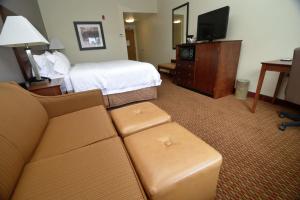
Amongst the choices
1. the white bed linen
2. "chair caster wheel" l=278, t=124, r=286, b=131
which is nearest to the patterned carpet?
"chair caster wheel" l=278, t=124, r=286, b=131

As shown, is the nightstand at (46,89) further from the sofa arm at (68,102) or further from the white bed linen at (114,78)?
the white bed linen at (114,78)

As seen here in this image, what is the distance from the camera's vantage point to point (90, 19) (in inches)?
167

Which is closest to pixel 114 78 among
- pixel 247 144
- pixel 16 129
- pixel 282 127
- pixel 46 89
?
pixel 46 89

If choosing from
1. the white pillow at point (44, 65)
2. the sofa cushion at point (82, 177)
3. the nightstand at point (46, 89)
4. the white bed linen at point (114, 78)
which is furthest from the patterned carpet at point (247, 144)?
the white pillow at point (44, 65)

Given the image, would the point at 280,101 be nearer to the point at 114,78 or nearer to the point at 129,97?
the point at 129,97

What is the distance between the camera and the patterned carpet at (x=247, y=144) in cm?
111

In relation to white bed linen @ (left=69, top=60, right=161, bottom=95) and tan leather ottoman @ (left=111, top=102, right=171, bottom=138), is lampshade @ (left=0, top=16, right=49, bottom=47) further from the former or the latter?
tan leather ottoman @ (left=111, top=102, right=171, bottom=138)

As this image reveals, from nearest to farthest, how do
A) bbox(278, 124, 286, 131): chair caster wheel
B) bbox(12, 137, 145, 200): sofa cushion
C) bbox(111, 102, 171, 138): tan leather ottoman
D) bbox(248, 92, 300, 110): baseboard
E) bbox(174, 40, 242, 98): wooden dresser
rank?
1. bbox(12, 137, 145, 200): sofa cushion
2. bbox(111, 102, 171, 138): tan leather ottoman
3. bbox(278, 124, 286, 131): chair caster wheel
4. bbox(248, 92, 300, 110): baseboard
5. bbox(174, 40, 242, 98): wooden dresser

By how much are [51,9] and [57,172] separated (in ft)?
15.4

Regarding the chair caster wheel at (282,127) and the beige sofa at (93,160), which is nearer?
the beige sofa at (93,160)

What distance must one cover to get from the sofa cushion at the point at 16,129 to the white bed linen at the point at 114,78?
118 cm

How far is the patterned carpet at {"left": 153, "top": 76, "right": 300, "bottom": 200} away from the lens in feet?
3.63

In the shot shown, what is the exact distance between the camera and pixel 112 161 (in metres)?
0.79

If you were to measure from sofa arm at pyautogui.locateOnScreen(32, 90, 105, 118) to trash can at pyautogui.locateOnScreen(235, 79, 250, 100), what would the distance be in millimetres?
2513
